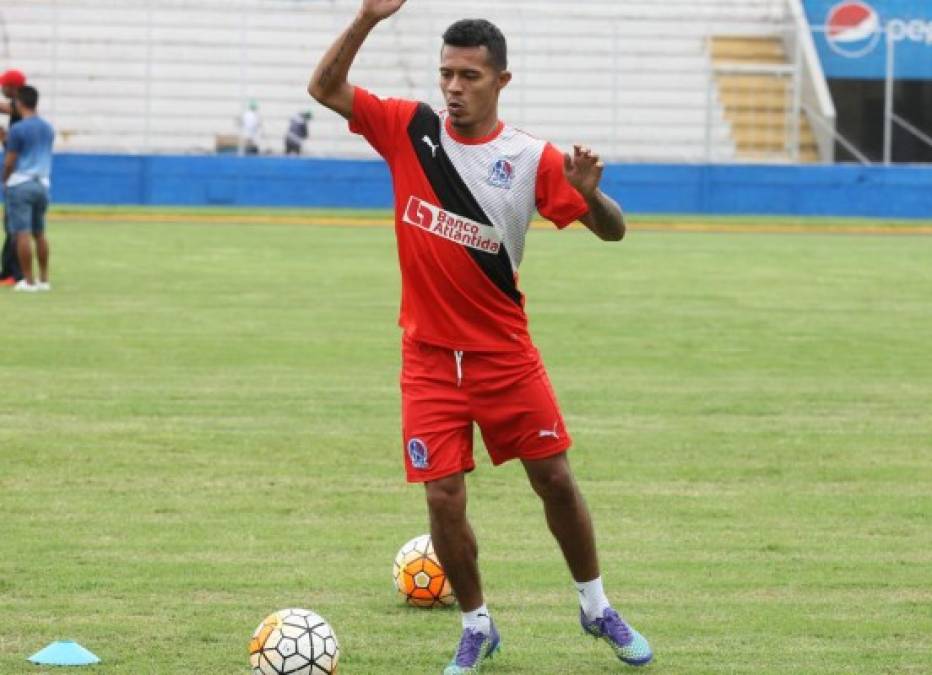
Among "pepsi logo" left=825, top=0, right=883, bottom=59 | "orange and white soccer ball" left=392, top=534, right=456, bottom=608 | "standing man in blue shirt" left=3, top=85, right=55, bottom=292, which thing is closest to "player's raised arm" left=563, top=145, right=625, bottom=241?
"orange and white soccer ball" left=392, top=534, right=456, bottom=608

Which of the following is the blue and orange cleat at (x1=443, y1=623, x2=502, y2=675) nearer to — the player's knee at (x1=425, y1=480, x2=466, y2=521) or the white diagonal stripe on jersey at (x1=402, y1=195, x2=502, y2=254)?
the player's knee at (x1=425, y1=480, x2=466, y2=521)

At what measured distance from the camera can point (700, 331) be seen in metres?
19.2

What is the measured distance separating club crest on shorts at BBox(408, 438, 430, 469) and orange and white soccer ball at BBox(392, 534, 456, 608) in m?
1.11

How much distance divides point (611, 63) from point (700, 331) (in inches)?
1161

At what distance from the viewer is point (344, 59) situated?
7.13 meters

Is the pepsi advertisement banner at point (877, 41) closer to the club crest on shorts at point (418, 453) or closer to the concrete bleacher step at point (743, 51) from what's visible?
the concrete bleacher step at point (743, 51)

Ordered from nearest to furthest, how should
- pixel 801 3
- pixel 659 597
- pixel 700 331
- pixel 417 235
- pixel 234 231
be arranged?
pixel 417 235 < pixel 659 597 < pixel 700 331 < pixel 234 231 < pixel 801 3

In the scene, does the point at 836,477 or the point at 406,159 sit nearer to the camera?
the point at 406,159

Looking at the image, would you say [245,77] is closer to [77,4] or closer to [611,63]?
[77,4]

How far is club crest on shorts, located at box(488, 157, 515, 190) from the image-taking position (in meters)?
7.18

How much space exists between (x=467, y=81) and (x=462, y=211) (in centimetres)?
48

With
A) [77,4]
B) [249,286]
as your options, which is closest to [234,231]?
[249,286]

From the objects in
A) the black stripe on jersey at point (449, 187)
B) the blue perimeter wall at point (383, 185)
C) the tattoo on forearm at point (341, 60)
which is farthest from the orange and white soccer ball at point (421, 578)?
the blue perimeter wall at point (383, 185)

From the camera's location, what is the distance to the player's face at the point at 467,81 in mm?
7059
